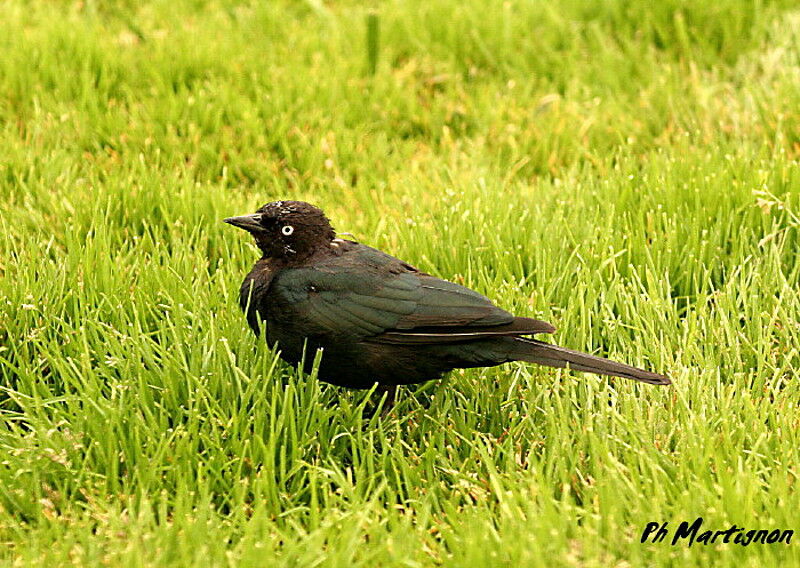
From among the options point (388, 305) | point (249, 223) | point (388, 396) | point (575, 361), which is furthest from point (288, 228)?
point (575, 361)

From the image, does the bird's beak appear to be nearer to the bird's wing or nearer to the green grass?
the bird's wing

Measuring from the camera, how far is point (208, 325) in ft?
12.7

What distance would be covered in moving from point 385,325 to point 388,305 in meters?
0.08

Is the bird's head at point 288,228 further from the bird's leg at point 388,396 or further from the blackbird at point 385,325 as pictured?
the bird's leg at point 388,396

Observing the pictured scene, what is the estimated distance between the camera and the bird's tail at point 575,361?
10.9 ft

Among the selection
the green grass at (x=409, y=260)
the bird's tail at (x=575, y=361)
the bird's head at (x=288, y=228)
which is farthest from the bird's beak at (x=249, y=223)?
the bird's tail at (x=575, y=361)

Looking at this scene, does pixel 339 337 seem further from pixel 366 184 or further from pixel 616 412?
pixel 366 184

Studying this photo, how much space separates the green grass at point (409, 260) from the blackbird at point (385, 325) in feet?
0.43

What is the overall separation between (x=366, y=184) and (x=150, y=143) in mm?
1160

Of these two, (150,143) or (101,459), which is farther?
(150,143)

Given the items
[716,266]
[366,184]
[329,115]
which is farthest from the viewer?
[329,115]

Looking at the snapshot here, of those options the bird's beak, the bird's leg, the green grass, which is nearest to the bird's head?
the bird's beak

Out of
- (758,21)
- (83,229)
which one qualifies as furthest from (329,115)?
(758,21)

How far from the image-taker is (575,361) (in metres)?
3.39
